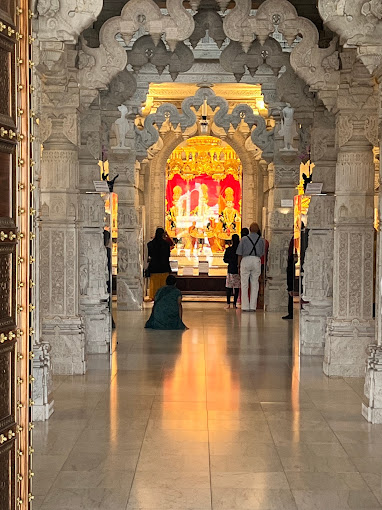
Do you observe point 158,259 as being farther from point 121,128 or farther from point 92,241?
point 92,241

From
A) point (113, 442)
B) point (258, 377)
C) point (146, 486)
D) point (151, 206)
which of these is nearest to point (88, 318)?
point (258, 377)

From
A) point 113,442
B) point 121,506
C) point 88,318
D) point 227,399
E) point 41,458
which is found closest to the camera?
point 121,506

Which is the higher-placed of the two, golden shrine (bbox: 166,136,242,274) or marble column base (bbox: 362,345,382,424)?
golden shrine (bbox: 166,136,242,274)

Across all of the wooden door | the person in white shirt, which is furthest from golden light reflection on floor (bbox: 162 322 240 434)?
the person in white shirt

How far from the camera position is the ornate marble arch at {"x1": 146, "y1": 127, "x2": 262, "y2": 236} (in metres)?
21.4

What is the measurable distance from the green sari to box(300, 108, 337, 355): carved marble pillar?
3072mm

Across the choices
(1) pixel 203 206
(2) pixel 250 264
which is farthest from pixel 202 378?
(1) pixel 203 206

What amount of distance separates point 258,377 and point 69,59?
363cm

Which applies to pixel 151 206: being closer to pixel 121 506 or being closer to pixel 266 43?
pixel 266 43

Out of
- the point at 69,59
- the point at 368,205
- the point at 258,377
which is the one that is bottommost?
the point at 258,377

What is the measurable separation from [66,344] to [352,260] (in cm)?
298

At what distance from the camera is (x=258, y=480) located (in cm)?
527

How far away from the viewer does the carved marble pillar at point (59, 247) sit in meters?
8.66

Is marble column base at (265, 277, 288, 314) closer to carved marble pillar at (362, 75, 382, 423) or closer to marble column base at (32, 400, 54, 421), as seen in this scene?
carved marble pillar at (362, 75, 382, 423)
